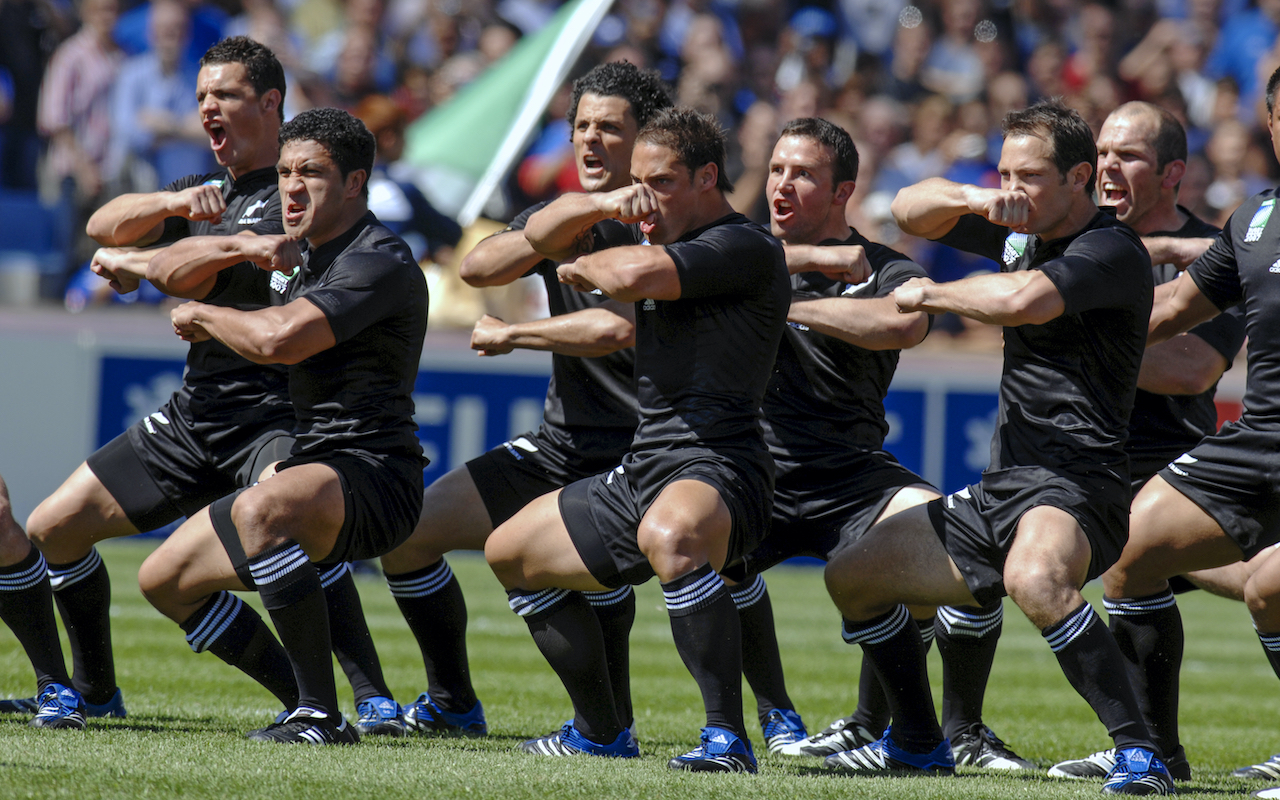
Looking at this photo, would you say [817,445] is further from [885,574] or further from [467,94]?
[467,94]

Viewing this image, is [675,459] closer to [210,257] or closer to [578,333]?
[578,333]

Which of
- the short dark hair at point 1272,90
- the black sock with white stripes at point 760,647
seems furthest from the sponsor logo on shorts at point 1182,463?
the black sock with white stripes at point 760,647

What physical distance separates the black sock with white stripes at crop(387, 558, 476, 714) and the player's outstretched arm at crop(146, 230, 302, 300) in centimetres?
143

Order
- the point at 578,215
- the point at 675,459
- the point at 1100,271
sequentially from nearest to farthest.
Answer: the point at 1100,271
the point at 675,459
the point at 578,215

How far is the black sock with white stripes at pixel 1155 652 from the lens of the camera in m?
5.68

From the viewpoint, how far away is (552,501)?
5469 millimetres

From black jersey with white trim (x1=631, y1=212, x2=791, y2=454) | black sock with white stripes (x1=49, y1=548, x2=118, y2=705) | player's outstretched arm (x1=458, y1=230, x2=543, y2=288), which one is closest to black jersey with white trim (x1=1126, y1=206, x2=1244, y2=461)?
black jersey with white trim (x1=631, y1=212, x2=791, y2=454)

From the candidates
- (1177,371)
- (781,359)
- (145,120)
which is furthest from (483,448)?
(1177,371)

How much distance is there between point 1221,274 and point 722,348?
1.89 meters

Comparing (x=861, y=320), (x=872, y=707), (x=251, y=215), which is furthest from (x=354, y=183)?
(x=872, y=707)

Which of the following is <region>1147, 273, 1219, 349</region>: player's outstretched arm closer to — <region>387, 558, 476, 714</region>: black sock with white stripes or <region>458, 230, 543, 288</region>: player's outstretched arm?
<region>458, 230, 543, 288</region>: player's outstretched arm

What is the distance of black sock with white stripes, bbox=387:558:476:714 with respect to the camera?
20.3 ft

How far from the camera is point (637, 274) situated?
4.96m

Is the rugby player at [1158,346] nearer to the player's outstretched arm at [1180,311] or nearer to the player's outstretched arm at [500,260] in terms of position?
the player's outstretched arm at [1180,311]
